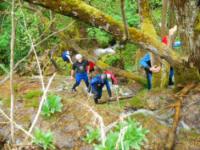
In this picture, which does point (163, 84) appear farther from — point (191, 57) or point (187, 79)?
point (191, 57)

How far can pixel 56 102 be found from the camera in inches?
273

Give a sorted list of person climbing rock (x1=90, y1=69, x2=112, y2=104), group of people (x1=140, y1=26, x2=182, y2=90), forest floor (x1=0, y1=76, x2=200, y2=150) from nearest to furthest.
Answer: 1. forest floor (x1=0, y1=76, x2=200, y2=150)
2. group of people (x1=140, y1=26, x2=182, y2=90)
3. person climbing rock (x1=90, y1=69, x2=112, y2=104)

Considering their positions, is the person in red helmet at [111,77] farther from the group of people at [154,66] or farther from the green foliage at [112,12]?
the green foliage at [112,12]

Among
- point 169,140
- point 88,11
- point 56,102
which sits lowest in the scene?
point 169,140

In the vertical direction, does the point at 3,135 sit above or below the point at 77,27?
below

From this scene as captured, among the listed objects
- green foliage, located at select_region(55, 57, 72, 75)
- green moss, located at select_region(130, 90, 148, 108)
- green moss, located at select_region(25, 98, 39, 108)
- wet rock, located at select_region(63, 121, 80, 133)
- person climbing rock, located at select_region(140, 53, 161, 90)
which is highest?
person climbing rock, located at select_region(140, 53, 161, 90)

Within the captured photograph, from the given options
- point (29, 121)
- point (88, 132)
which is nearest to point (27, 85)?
point (29, 121)

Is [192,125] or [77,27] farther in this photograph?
[77,27]

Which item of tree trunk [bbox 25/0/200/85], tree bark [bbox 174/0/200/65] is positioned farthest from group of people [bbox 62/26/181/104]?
tree trunk [bbox 25/0/200/85]

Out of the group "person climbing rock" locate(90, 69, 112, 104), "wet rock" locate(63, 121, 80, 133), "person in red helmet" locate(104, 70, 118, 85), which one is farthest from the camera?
"person climbing rock" locate(90, 69, 112, 104)

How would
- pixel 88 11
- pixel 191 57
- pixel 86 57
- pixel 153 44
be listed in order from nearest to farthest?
pixel 88 11 → pixel 153 44 → pixel 191 57 → pixel 86 57

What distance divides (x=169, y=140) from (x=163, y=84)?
2.78 meters

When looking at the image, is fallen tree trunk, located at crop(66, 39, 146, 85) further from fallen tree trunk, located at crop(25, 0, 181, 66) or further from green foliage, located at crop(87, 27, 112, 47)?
green foliage, located at crop(87, 27, 112, 47)

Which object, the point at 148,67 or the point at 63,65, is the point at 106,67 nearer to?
the point at 148,67
